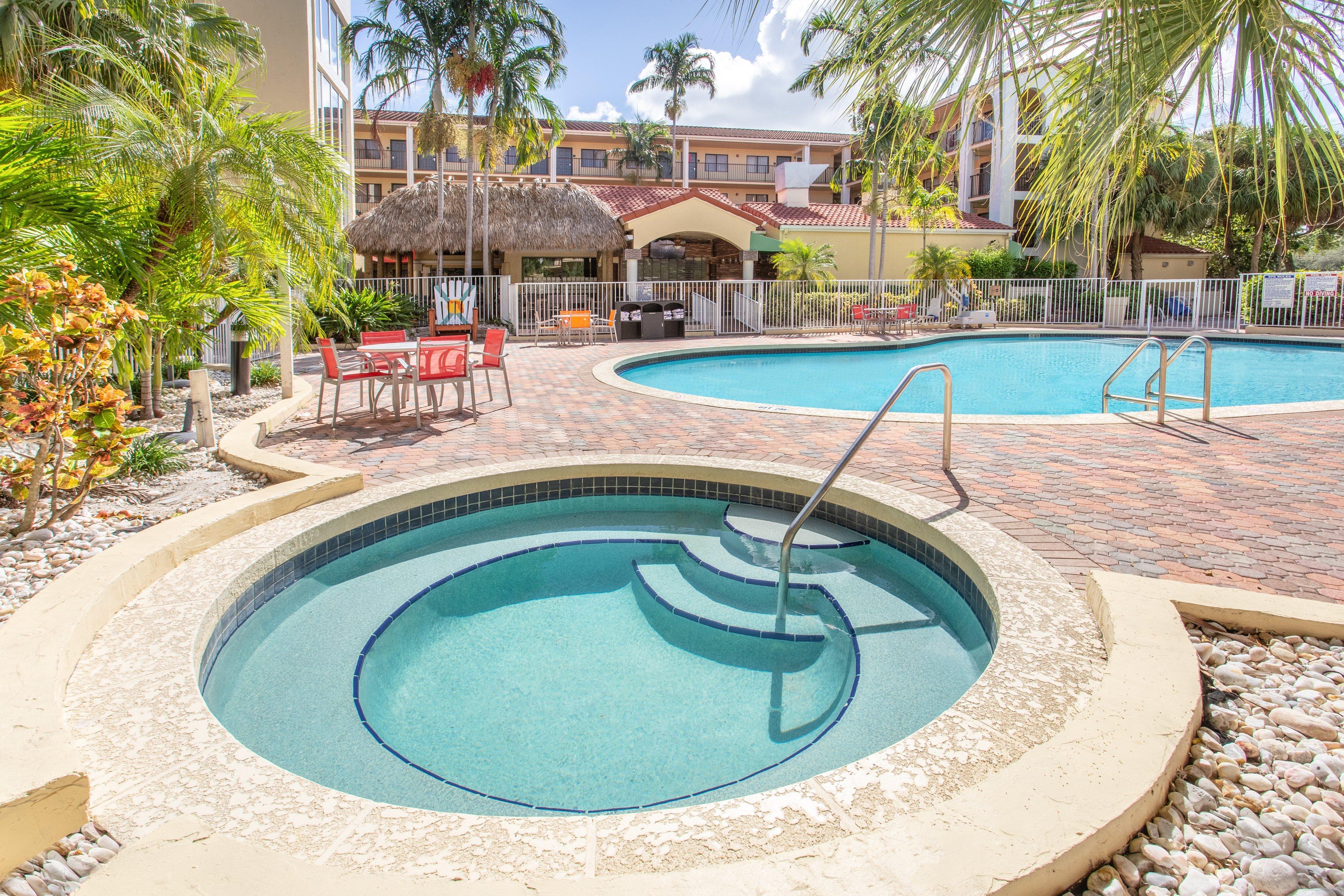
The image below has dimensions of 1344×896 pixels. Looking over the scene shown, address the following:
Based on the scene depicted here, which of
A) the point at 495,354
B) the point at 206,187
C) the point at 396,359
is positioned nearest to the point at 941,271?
the point at 495,354

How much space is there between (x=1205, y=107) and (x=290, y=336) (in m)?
8.41

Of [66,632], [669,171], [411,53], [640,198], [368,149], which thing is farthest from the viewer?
[669,171]

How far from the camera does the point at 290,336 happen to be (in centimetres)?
851

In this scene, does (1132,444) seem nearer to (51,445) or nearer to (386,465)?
(386,465)

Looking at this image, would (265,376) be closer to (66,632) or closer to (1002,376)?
(66,632)

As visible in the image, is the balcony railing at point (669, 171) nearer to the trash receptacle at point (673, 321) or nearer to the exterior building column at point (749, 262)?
the exterior building column at point (749, 262)

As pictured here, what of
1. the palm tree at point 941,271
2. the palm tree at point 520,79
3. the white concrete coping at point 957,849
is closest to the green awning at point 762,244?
the palm tree at point 941,271

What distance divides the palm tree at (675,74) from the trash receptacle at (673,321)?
1038 inches

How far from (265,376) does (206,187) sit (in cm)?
423

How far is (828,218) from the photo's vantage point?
2655 cm

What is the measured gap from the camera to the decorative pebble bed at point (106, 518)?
3.59 meters

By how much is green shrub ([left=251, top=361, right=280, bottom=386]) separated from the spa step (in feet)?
24.1

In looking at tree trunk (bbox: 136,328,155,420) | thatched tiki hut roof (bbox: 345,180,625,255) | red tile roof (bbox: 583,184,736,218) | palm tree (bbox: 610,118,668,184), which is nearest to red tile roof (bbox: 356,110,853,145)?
palm tree (bbox: 610,118,668,184)

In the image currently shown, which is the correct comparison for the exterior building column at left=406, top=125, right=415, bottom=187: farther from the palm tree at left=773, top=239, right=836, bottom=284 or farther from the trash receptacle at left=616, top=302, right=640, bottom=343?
the trash receptacle at left=616, top=302, right=640, bottom=343
